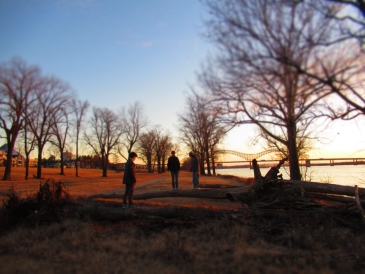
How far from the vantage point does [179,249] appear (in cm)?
539

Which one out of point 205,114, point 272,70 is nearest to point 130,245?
point 272,70

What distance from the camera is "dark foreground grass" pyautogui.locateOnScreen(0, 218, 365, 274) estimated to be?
4707mm

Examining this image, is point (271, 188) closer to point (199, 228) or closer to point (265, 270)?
point (199, 228)

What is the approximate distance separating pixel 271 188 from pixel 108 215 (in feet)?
15.4

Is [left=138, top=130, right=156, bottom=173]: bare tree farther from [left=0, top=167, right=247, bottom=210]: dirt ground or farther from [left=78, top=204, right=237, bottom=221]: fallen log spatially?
[left=78, top=204, right=237, bottom=221]: fallen log

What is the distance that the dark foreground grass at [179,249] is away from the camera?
185 inches

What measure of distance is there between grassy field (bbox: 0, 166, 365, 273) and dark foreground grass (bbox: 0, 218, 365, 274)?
14 millimetres

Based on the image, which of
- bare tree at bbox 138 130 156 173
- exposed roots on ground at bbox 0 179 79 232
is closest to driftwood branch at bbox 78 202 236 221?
exposed roots on ground at bbox 0 179 79 232

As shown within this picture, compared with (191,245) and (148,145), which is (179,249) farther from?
(148,145)

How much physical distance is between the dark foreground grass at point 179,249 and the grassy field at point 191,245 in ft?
0.05

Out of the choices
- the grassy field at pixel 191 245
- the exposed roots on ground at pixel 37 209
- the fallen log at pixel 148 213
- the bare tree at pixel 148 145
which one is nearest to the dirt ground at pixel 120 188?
the exposed roots on ground at pixel 37 209

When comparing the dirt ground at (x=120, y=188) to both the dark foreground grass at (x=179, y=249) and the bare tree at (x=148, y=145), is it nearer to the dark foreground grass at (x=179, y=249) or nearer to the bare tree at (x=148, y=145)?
the dark foreground grass at (x=179, y=249)

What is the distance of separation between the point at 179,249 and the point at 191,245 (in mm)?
440

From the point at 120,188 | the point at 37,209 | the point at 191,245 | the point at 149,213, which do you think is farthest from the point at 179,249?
the point at 120,188
